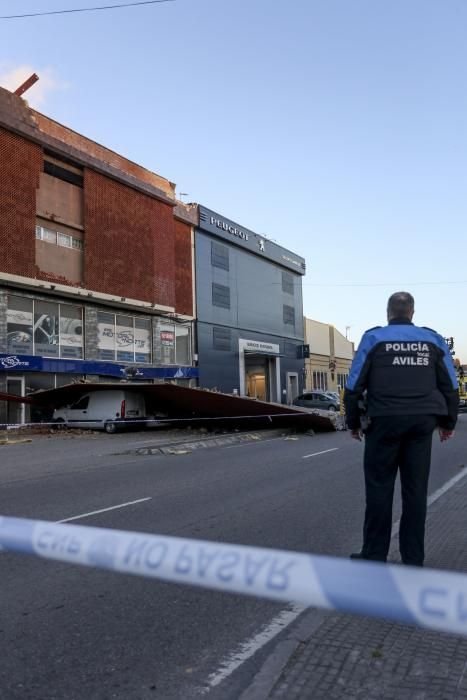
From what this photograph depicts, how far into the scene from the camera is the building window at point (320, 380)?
Answer: 195 ft

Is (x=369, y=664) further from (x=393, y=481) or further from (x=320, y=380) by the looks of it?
(x=320, y=380)

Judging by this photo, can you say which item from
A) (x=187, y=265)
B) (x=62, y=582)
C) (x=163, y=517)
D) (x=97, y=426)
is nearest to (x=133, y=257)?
(x=187, y=265)

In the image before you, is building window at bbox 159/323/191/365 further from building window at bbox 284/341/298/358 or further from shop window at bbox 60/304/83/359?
building window at bbox 284/341/298/358

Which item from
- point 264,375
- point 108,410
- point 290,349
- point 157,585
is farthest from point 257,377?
point 157,585

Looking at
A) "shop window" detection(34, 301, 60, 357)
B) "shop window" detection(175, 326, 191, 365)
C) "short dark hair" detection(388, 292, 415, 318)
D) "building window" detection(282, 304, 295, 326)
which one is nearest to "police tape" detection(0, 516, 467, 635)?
"short dark hair" detection(388, 292, 415, 318)

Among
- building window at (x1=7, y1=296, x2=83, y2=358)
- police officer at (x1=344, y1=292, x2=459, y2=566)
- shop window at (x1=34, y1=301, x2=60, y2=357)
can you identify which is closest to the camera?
police officer at (x1=344, y1=292, x2=459, y2=566)

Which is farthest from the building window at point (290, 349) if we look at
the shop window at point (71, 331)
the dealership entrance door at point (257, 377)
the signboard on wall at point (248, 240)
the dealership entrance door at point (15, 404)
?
the dealership entrance door at point (15, 404)

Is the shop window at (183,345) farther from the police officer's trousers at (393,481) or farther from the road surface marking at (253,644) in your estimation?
the road surface marking at (253,644)

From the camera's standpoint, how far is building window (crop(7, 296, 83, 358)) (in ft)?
91.0

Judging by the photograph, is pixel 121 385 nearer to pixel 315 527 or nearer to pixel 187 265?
pixel 315 527

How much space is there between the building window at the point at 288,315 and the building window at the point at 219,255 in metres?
9.47

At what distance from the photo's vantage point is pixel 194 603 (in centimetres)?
432

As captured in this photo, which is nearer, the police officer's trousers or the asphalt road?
the asphalt road

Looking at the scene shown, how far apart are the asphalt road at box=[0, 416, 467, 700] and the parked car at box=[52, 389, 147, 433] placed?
9793 mm
